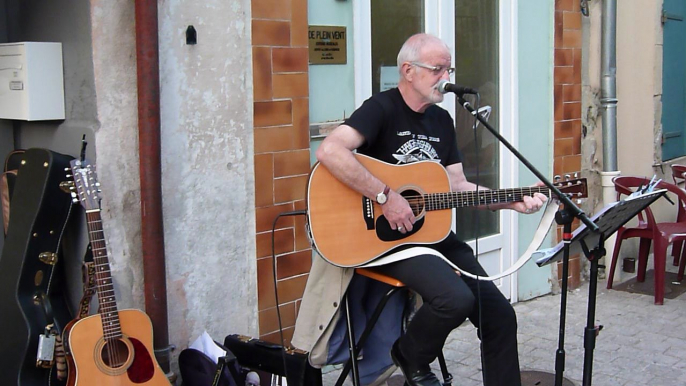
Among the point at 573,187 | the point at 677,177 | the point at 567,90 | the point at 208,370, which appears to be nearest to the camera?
the point at 573,187

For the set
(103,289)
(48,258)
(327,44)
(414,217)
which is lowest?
(103,289)

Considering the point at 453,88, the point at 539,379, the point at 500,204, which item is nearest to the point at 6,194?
the point at 453,88

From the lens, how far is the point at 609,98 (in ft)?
21.5

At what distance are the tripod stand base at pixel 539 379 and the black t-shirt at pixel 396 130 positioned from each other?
146 centimetres

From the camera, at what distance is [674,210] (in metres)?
7.99

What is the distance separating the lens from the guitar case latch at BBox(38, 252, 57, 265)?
350 centimetres

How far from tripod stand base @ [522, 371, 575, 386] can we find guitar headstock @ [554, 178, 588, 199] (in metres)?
1.37

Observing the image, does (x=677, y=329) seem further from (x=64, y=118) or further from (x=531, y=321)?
(x=64, y=118)

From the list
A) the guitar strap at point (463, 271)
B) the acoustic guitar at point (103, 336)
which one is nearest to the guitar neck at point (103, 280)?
the acoustic guitar at point (103, 336)

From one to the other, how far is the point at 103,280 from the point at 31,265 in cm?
32

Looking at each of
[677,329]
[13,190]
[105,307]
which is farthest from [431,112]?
[677,329]

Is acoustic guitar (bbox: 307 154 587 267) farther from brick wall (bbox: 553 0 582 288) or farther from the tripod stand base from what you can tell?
brick wall (bbox: 553 0 582 288)

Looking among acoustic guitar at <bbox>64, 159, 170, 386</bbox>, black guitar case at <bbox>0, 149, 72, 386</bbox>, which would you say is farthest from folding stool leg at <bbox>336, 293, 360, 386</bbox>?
black guitar case at <bbox>0, 149, 72, 386</bbox>

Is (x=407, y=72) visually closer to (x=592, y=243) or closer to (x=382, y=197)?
(x=382, y=197)
